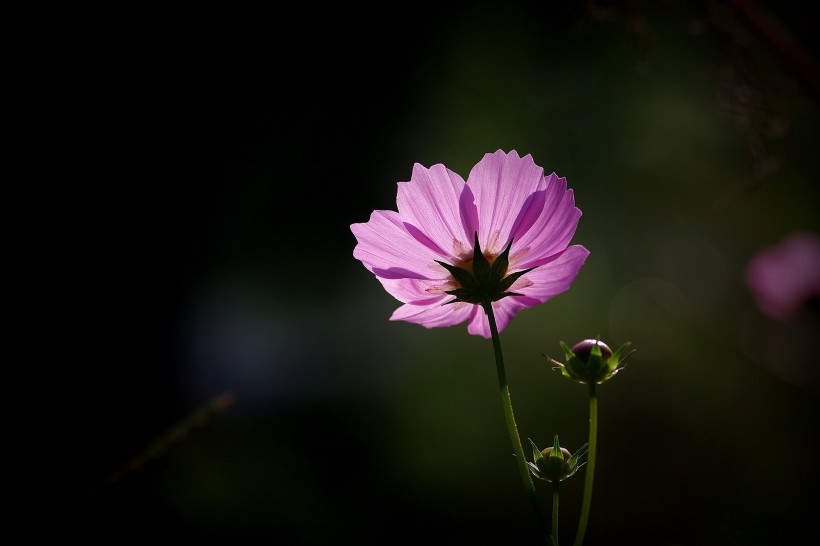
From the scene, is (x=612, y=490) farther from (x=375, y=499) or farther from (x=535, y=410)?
(x=375, y=499)

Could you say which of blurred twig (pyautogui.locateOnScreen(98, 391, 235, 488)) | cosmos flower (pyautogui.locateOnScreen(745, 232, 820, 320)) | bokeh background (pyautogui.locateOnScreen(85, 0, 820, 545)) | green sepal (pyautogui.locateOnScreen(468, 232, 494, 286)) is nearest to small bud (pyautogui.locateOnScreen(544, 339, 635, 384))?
green sepal (pyautogui.locateOnScreen(468, 232, 494, 286))

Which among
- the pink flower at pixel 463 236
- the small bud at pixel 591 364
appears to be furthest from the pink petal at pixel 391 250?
the small bud at pixel 591 364

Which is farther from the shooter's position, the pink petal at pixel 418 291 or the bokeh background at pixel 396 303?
the bokeh background at pixel 396 303

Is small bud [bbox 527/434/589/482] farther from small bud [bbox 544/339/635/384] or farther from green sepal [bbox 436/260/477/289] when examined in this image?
green sepal [bbox 436/260/477/289]

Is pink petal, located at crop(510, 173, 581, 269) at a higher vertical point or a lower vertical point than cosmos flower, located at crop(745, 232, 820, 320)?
higher

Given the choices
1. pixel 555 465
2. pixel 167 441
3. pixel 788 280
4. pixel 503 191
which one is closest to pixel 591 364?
pixel 555 465

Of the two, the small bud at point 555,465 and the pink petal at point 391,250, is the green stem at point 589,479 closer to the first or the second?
the small bud at point 555,465

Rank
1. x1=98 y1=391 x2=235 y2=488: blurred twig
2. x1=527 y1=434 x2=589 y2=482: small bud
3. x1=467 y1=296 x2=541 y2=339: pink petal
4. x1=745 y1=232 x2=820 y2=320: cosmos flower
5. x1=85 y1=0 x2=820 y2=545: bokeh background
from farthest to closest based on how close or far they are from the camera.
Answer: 1. x1=85 y1=0 x2=820 y2=545: bokeh background
2. x1=745 y1=232 x2=820 y2=320: cosmos flower
3. x1=467 y1=296 x2=541 y2=339: pink petal
4. x1=527 y1=434 x2=589 y2=482: small bud
5. x1=98 y1=391 x2=235 y2=488: blurred twig

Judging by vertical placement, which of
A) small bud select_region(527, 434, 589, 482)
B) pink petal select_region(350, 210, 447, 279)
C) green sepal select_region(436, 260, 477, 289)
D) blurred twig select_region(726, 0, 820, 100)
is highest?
blurred twig select_region(726, 0, 820, 100)

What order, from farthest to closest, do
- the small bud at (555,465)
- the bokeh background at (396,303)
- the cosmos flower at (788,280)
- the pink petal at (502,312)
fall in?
1. the bokeh background at (396,303)
2. the cosmos flower at (788,280)
3. the pink petal at (502,312)
4. the small bud at (555,465)
